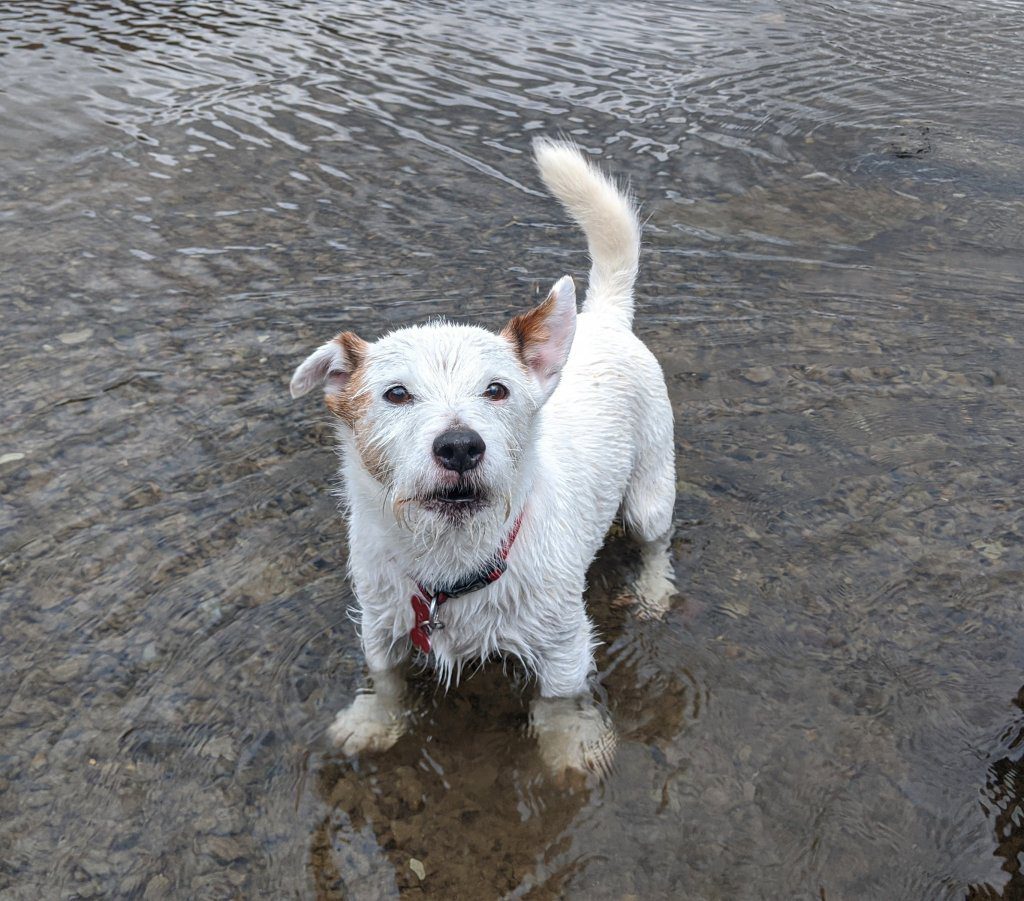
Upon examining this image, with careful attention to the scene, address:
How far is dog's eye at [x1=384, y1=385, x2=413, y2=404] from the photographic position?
3398 millimetres

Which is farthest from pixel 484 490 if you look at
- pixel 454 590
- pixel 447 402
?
pixel 454 590

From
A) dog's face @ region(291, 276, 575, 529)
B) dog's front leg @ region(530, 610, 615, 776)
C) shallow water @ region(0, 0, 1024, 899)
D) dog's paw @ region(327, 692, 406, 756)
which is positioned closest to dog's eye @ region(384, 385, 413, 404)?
dog's face @ region(291, 276, 575, 529)

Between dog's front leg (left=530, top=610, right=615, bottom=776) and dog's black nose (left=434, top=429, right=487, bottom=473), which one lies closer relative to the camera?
dog's black nose (left=434, top=429, right=487, bottom=473)

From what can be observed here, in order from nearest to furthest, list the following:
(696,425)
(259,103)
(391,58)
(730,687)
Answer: (730,687) → (696,425) → (259,103) → (391,58)

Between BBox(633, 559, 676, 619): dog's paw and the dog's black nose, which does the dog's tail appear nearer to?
BBox(633, 559, 676, 619): dog's paw

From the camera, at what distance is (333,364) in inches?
147

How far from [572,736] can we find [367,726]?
2.84 ft

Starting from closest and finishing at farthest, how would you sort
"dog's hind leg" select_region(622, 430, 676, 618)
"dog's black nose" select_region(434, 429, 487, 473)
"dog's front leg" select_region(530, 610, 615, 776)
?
1. "dog's black nose" select_region(434, 429, 487, 473)
2. "dog's front leg" select_region(530, 610, 615, 776)
3. "dog's hind leg" select_region(622, 430, 676, 618)

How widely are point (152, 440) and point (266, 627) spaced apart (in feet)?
5.34

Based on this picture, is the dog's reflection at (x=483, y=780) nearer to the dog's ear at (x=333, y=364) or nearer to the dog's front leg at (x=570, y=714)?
the dog's front leg at (x=570, y=714)

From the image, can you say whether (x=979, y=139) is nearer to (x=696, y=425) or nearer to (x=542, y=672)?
(x=696, y=425)

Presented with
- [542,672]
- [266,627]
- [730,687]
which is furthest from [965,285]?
[266,627]

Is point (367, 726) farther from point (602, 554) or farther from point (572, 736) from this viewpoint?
point (602, 554)

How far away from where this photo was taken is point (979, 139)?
32.7 ft
